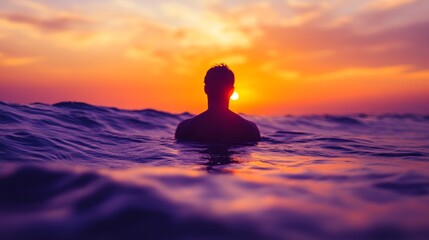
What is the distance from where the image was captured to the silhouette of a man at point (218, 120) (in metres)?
6.76

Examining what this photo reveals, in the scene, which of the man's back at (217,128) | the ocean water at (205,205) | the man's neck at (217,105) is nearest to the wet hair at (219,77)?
the man's neck at (217,105)

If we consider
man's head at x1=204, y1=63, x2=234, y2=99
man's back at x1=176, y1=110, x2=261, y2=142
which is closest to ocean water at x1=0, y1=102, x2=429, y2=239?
man's back at x1=176, y1=110, x2=261, y2=142

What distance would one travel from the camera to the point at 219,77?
6750mm

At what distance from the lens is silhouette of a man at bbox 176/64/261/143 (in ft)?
22.2

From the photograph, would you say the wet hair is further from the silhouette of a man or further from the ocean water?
the ocean water

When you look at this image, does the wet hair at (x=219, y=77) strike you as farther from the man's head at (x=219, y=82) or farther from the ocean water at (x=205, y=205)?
the ocean water at (x=205, y=205)

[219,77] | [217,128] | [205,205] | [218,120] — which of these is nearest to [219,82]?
[219,77]

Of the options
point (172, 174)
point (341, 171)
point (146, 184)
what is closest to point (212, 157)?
point (341, 171)

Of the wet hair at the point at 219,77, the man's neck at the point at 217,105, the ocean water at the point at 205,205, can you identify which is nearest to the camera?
the ocean water at the point at 205,205

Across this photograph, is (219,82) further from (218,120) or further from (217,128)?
(217,128)

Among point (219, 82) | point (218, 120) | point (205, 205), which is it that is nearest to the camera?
point (205, 205)

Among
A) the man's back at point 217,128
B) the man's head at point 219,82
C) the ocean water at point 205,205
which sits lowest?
the ocean water at point 205,205

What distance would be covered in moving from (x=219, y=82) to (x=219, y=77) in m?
0.10

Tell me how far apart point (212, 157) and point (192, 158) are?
0.30 m
